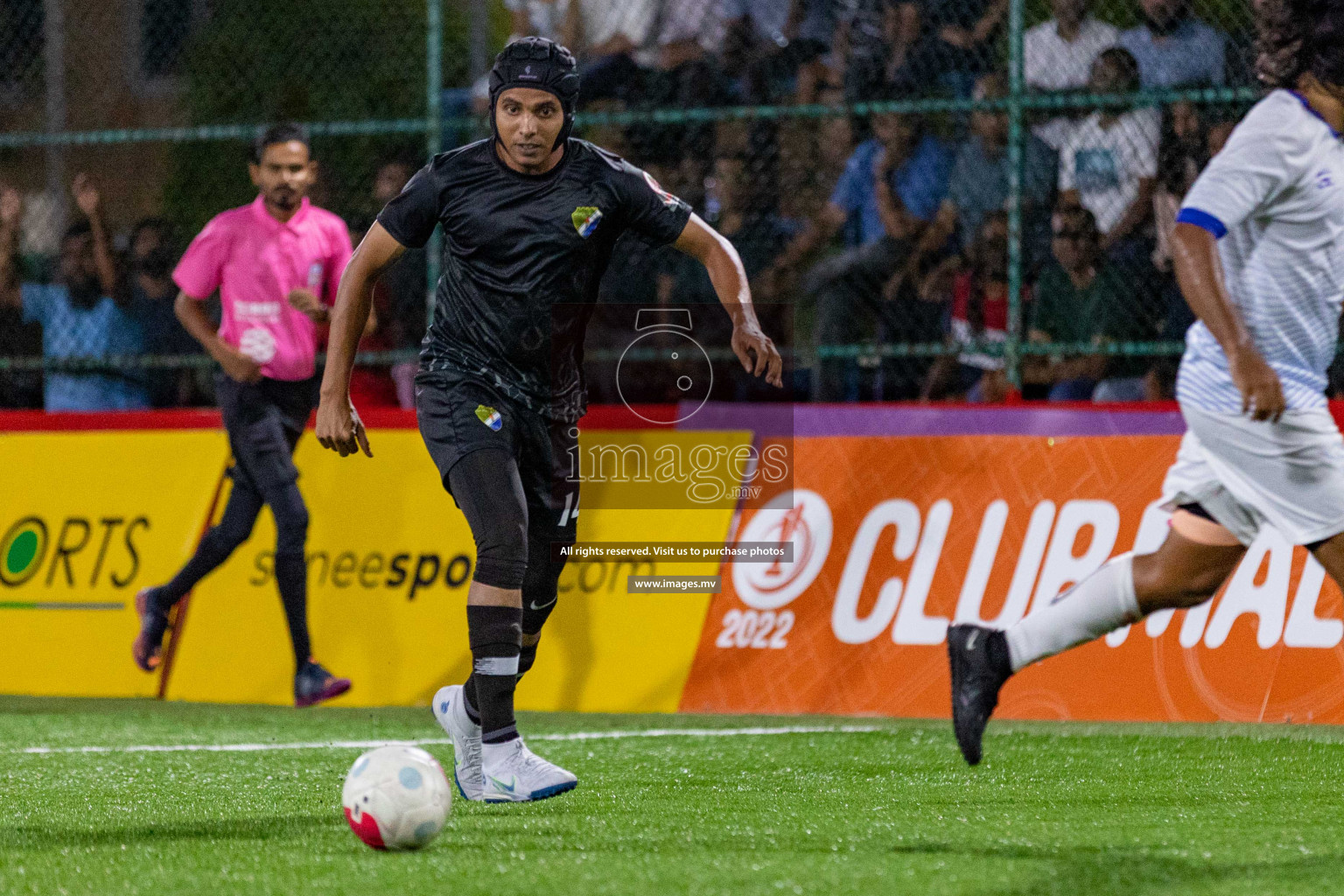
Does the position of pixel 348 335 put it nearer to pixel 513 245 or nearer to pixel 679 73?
pixel 513 245

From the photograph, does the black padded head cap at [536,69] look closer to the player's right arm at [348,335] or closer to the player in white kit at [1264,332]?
the player's right arm at [348,335]

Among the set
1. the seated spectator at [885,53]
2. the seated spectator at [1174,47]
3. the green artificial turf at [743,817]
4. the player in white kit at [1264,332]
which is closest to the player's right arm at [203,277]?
the green artificial turf at [743,817]

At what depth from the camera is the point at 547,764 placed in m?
5.90

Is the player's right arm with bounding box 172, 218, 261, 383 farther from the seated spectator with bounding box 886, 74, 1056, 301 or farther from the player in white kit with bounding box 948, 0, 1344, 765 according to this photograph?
the player in white kit with bounding box 948, 0, 1344, 765

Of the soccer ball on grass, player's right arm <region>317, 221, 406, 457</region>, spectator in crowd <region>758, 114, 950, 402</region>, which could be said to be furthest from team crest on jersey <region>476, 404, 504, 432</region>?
spectator in crowd <region>758, 114, 950, 402</region>

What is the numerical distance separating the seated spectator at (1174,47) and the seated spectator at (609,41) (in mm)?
2757

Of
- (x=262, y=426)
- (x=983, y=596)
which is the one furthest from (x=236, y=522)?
(x=983, y=596)

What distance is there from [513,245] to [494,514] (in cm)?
80

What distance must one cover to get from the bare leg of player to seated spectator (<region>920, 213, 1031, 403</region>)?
425 centimetres

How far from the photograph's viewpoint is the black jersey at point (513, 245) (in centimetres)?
595

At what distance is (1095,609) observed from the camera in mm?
5246

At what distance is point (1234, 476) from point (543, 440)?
209 cm

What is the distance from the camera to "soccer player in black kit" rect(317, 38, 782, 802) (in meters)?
5.85

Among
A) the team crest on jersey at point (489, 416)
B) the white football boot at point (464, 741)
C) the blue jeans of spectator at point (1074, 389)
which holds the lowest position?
the white football boot at point (464, 741)
